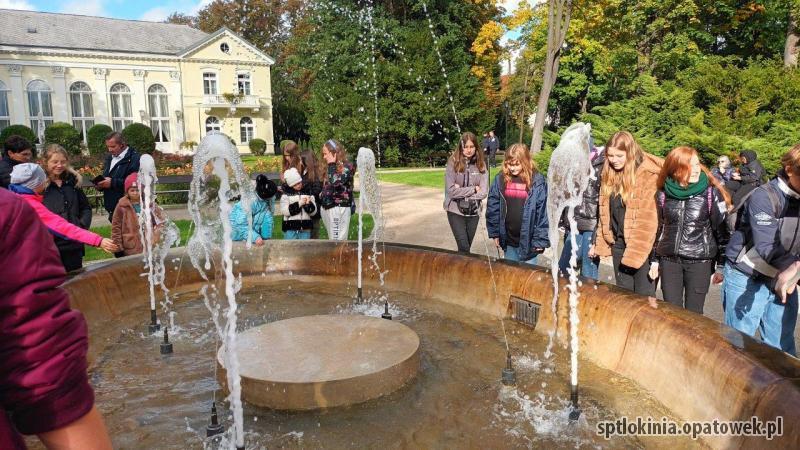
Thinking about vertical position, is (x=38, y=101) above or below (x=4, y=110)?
above

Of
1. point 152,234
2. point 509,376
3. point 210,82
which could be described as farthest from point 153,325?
point 210,82

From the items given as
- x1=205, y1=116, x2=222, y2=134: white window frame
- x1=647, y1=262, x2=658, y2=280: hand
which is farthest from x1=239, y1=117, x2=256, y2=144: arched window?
x1=647, y1=262, x2=658, y2=280: hand

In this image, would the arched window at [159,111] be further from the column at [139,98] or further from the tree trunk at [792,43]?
the tree trunk at [792,43]

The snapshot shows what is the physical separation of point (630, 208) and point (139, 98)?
45.1 meters

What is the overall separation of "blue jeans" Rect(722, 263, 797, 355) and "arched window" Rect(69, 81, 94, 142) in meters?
45.3

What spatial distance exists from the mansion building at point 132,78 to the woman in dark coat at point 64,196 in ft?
127

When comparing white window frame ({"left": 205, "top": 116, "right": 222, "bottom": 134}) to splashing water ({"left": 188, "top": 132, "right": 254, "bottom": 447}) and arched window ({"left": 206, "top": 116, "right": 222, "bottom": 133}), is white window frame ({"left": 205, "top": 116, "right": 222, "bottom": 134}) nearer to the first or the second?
arched window ({"left": 206, "top": 116, "right": 222, "bottom": 133})

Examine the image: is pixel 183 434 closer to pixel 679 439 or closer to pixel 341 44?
pixel 679 439

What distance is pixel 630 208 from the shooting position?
4578 mm

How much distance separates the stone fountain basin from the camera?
8.64ft

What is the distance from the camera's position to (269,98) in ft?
157

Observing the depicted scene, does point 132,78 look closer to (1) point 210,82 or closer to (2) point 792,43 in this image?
(1) point 210,82

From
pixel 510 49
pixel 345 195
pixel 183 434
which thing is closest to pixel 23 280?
pixel 183 434

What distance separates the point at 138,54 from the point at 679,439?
46.6 meters
